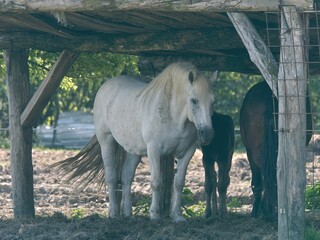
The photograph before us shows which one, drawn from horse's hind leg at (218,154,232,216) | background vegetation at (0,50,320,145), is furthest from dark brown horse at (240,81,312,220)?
background vegetation at (0,50,320,145)

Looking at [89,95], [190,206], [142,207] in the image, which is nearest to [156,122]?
[142,207]

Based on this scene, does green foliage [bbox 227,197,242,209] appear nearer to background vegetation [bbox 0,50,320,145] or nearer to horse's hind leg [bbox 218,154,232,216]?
horse's hind leg [bbox 218,154,232,216]

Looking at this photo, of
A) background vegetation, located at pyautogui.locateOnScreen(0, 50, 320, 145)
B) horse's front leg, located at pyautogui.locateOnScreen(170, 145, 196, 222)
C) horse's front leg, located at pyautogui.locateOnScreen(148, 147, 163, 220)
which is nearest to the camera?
horse's front leg, located at pyautogui.locateOnScreen(148, 147, 163, 220)

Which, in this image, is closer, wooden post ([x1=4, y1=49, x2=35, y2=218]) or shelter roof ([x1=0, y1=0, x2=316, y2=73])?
shelter roof ([x1=0, y1=0, x2=316, y2=73])

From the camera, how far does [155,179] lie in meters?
9.94

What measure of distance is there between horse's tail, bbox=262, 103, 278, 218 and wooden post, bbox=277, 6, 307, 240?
5.42 ft

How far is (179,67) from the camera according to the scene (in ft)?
31.8

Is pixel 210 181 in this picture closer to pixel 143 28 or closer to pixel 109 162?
pixel 109 162

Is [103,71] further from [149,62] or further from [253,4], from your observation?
[253,4]

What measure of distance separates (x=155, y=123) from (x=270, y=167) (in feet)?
4.26

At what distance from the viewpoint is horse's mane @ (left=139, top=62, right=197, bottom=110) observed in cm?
962

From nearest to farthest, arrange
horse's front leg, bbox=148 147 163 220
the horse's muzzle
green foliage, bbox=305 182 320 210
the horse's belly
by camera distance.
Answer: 1. the horse's muzzle
2. horse's front leg, bbox=148 147 163 220
3. the horse's belly
4. green foliage, bbox=305 182 320 210

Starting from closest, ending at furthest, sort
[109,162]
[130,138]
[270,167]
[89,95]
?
[270,167], [130,138], [109,162], [89,95]

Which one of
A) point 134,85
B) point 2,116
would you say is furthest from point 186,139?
point 2,116
